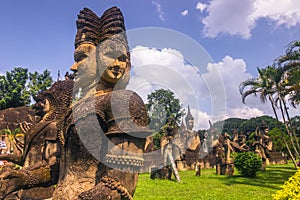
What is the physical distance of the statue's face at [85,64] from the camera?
205 cm

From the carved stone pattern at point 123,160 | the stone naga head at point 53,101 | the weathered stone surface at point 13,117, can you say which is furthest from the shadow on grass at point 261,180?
the weathered stone surface at point 13,117

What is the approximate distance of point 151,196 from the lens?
9.24m

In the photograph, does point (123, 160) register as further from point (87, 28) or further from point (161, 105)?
point (161, 105)

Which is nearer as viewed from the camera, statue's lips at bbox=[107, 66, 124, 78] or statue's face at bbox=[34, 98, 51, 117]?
statue's lips at bbox=[107, 66, 124, 78]

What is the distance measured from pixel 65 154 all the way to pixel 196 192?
9.26 meters

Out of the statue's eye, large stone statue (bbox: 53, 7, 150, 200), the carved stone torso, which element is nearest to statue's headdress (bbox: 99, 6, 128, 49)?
large stone statue (bbox: 53, 7, 150, 200)

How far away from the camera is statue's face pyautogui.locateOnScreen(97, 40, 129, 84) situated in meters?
1.97

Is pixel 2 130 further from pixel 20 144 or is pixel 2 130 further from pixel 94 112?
pixel 94 112

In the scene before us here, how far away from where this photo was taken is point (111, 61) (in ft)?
6.46

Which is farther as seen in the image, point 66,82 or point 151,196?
point 151,196

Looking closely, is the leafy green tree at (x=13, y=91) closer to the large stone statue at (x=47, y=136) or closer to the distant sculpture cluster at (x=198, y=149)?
the distant sculpture cluster at (x=198, y=149)

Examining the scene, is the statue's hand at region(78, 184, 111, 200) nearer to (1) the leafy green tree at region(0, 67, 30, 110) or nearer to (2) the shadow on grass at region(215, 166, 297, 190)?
(2) the shadow on grass at region(215, 166, 297, 190)

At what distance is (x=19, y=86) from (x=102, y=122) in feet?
113

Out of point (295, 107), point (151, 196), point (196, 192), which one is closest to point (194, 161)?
point (295, 107)
